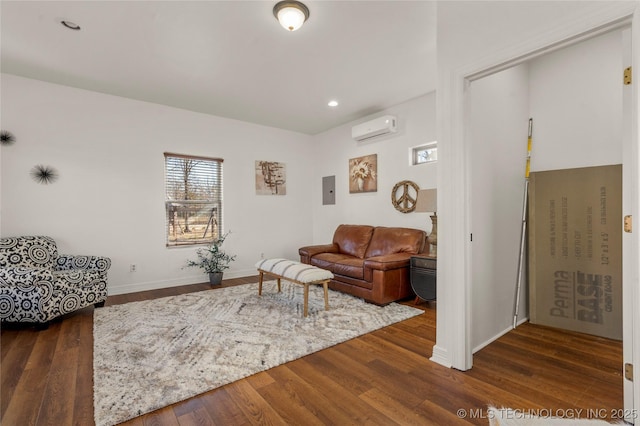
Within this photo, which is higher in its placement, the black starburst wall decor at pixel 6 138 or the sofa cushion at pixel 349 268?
the black starburst wall decor at pixel 6 138

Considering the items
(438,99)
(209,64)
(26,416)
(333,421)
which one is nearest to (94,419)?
(26,416)

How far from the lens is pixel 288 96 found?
4.24 meters

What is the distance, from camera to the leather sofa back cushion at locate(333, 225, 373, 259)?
187 inches

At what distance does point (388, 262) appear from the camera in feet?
12.0

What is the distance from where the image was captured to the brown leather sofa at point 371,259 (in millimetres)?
3648

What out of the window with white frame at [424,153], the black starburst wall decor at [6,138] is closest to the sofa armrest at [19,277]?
the black starburst wall decor at [6,138]

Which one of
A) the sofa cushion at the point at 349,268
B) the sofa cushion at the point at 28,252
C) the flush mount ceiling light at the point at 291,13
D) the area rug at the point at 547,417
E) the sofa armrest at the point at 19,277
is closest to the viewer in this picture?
the area rug at the point at 547,417

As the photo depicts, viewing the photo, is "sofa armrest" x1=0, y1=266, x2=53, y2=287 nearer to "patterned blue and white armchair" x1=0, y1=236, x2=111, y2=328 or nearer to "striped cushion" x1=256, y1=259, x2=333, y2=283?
"patterned blue and white armchair" x1=0, y1=236, x2=111, y2=328

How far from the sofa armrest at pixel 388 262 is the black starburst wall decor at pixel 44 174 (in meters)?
4.10

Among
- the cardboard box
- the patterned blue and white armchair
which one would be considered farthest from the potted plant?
the cardboard box

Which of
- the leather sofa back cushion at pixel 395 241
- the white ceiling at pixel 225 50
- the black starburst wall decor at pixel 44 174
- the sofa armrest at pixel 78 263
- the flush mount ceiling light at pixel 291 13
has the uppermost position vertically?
the white ceiling at pixel 225 50

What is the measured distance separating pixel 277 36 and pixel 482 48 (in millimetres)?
1724

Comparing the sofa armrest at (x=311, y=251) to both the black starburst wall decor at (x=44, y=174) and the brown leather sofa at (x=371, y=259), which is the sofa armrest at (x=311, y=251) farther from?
the black starburst wall decor at (x=44, y=174)

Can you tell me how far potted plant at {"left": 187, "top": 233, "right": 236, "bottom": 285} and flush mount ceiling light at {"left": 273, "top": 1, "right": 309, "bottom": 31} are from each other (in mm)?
3506
